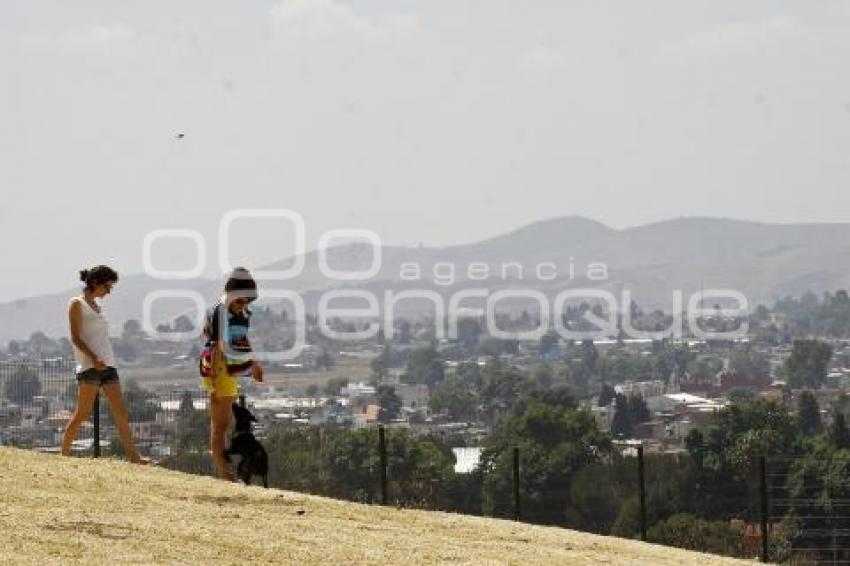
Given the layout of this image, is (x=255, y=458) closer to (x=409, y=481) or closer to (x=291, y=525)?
(x=291, y=525)

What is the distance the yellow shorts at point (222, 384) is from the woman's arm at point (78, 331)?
1.04 meters

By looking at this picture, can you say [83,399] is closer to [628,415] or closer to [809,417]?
[809,417]

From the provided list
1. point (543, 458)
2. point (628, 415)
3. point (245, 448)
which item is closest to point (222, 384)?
point (245, 448)

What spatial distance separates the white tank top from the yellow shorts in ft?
3.12

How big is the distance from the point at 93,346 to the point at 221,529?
365 cm

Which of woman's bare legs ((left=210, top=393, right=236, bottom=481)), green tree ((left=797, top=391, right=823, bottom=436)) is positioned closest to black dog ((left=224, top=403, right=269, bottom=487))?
woman's bare legs ((left=210, top=393, right=236, bottom=481))

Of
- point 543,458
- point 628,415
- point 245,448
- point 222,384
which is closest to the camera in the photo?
point 222,384

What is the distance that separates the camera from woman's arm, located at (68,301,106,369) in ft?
59.5

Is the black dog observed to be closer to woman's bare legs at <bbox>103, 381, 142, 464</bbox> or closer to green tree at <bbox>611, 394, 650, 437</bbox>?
woman's bare legs at <bbox>103, 381, 142, 464</bbox>

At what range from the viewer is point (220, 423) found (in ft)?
59.6

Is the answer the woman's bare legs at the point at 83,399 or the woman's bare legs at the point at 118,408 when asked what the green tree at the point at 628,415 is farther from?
the woman's bare legs at the point at 83,399

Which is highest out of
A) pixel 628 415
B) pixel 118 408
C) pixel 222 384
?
pixel 222 384

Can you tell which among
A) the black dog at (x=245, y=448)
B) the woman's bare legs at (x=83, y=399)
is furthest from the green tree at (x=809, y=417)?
the woman's bare legs at (x=83, y=399)

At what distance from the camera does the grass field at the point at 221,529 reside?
46.3 ft
